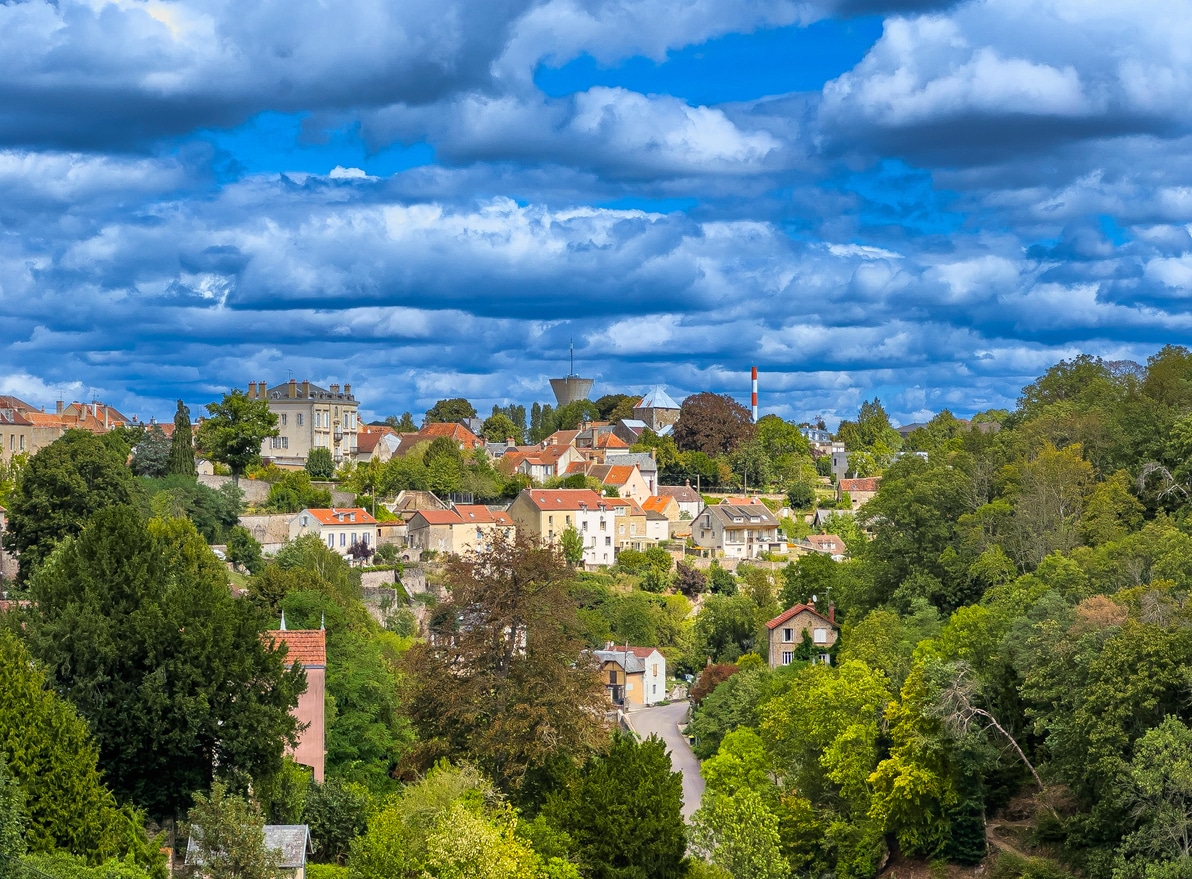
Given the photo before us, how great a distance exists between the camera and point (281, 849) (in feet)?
81.0

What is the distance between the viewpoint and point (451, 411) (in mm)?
137250

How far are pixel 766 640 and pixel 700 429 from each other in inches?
1970

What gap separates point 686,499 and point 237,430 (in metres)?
36.1

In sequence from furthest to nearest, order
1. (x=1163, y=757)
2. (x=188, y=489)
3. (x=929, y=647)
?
(x=188, y=489), (x=929, y=647), (x=1163, y=757)

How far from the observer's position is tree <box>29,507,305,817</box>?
91.9 feet

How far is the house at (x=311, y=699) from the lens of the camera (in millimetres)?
33375

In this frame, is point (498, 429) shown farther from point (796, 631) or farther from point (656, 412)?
point (796, 631)

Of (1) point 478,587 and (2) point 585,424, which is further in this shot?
(2) point 585,424

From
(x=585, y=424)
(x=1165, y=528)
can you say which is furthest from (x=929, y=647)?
(x=585, y=424)

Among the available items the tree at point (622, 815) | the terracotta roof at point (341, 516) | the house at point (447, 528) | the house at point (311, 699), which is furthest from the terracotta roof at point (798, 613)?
the tree at point (622, 815)

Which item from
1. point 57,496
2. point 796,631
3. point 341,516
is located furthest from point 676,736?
point 57,496

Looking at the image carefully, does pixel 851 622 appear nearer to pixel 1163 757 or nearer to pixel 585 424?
pixel 1163 757

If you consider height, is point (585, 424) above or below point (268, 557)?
above

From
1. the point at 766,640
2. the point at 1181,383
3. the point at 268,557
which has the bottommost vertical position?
the point at 766,640
